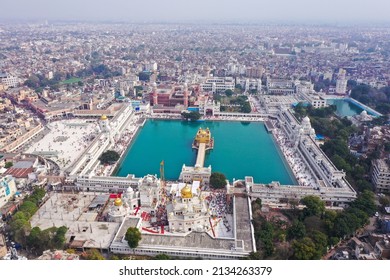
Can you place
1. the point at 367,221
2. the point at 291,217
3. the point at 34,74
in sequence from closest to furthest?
the point at 367,221, the point at 291,217, the point at 34,74

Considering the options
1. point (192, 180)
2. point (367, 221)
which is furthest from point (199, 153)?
point (367, 221)

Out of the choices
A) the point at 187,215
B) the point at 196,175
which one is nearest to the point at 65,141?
the point at 196,175

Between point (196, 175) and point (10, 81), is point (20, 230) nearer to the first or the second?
point (196, 175)

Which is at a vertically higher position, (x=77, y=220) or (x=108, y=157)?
(x=77, y=220)

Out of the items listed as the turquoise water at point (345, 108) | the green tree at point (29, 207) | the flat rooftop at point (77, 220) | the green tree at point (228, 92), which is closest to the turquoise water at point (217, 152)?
the flat rooftop at point (77, 220)

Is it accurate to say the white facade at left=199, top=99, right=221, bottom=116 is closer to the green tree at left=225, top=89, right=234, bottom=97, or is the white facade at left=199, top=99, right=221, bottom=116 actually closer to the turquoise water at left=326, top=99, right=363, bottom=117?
the green tree at left=225, top=89, right=234, bottom=97

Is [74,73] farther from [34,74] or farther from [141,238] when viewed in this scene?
[141,238]

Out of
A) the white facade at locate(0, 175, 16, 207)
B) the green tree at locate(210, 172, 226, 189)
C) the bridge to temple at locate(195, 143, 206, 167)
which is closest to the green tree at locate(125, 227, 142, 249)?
the green tree at locate(210, 172, 226, 189)
